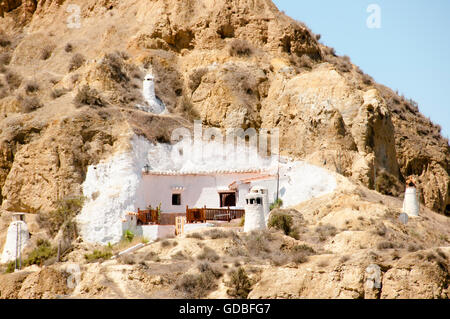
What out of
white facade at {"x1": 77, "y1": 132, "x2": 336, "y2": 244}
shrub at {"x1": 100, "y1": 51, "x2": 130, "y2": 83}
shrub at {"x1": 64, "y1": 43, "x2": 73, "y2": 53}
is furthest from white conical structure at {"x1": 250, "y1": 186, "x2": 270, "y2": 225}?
shrub at {"x1": 64, "y1": 43, "x2": 73, "y2": 53}

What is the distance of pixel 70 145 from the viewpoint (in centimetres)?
3450

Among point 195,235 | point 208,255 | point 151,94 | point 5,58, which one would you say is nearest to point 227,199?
point 195,235

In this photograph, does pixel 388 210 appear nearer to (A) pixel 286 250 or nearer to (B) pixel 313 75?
(A) pixel 286 250

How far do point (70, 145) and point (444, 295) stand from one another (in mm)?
17199

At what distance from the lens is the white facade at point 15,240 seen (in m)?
31.5

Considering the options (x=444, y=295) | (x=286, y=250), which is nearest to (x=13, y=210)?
(x=286, y=250)

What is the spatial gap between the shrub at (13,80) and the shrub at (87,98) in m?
7.74

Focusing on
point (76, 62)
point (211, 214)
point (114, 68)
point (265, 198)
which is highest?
point (76, 62)

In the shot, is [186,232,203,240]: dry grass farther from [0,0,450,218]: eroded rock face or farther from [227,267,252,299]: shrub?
[0,0,450,218]: eroded rock face

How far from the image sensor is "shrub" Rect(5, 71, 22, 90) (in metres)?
43.4

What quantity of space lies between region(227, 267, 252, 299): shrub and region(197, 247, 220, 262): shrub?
70.6 inches

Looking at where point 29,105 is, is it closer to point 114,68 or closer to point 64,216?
point 114,68

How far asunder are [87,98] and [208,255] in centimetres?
1215

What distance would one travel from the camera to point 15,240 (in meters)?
31.7
